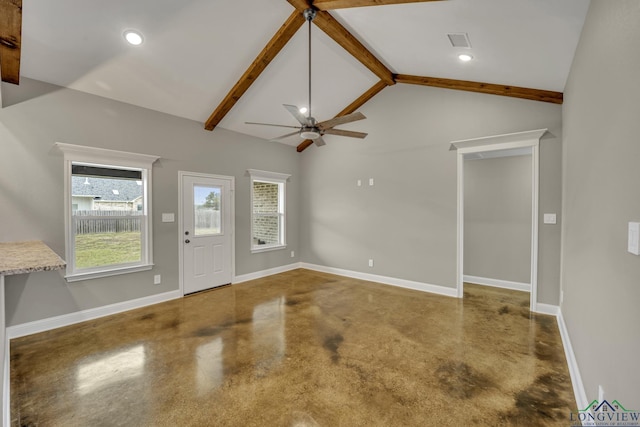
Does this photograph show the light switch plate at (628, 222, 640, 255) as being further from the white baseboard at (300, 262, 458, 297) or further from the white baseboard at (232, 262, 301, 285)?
the white baseboard at (232, 262, 301, 285)

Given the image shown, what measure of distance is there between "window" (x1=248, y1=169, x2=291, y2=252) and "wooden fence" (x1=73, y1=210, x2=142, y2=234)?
2.07 meters

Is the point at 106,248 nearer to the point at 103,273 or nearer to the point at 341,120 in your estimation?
the point at 103,273

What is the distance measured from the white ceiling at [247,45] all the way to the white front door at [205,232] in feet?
4.08

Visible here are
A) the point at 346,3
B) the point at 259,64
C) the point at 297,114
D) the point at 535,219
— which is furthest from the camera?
the point at 535,219

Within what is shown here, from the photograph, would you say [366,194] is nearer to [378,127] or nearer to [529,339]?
[378,127]

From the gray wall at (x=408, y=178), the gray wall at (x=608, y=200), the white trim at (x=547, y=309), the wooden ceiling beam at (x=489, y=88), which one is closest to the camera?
the gray wall at (x=608, y=200)

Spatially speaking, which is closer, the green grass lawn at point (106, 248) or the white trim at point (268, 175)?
the green grass lawn at point (106, 248)

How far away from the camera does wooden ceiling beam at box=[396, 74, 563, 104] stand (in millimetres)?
3576

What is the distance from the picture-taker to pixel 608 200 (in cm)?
147

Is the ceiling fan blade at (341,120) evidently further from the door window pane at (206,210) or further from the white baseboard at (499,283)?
the white baseboard at (499,283)

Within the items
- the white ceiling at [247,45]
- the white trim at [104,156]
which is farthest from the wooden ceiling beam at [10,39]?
the white trim at [104,156]

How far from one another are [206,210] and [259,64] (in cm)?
256

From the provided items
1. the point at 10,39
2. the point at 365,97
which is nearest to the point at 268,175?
the point at 365,97

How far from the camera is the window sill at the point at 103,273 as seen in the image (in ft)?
11.5
